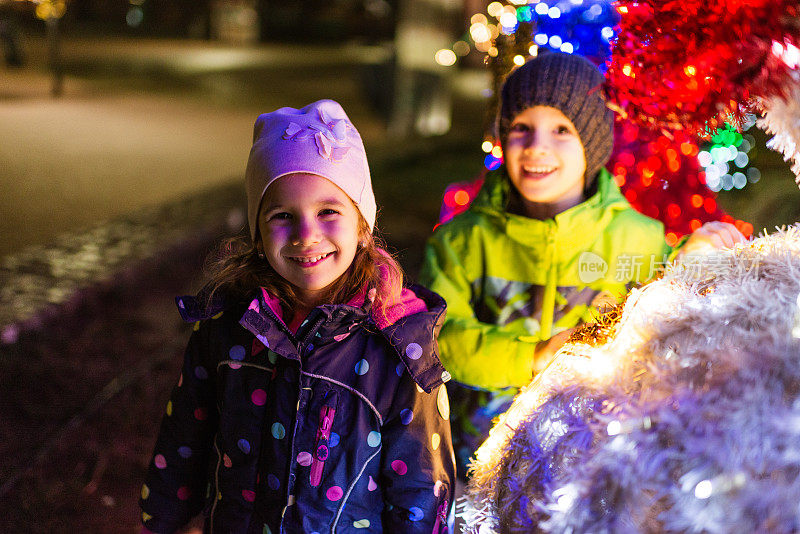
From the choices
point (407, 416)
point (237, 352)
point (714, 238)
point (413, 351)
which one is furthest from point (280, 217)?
point (714, 238)

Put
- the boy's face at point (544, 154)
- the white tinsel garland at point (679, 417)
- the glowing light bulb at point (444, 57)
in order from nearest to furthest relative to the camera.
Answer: the white tinsel garland at point (679, 417) < the boy's face at point (544, 154) < the glowing light bulb at point (444, 57)

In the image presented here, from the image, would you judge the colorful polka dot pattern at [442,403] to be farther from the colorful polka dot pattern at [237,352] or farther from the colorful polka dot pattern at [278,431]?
the colorful polka dot pattern at [237,352]

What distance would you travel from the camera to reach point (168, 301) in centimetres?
521

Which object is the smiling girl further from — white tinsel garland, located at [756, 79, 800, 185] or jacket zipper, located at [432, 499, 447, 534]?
white tinsel garland, located at [756, 79, 800, 185]

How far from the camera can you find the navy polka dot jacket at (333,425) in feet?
5.25

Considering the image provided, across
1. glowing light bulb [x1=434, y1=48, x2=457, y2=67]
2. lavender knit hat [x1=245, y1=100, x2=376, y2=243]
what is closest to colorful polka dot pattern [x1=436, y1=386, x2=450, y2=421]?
lavender knit hat [x1=245, y1=100, x2=376, y2=243]

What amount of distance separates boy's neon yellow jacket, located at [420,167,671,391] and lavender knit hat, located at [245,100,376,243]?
1.86ft

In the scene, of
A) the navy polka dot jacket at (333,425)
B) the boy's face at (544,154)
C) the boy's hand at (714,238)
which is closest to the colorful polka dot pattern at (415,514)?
the navy polka dot jacket at (333,425)

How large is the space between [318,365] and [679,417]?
89 centimetres

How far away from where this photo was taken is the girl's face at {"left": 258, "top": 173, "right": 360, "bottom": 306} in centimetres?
165

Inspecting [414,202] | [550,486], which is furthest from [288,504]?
[414,202]

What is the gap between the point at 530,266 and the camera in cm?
227

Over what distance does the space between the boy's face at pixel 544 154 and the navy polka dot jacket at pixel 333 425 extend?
0.73 m

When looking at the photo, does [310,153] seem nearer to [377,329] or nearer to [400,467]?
[377,329]
